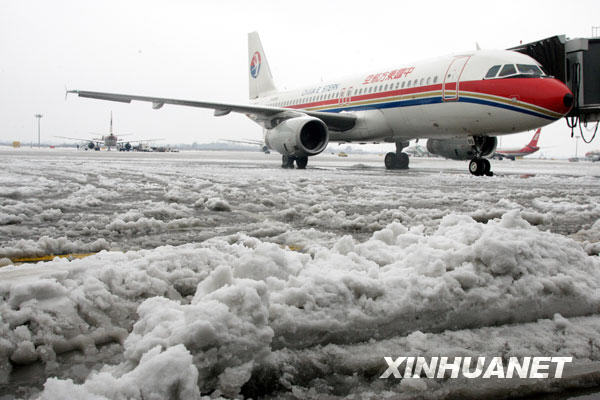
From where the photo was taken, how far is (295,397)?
1.16 metres

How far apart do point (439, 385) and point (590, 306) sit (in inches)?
34.8

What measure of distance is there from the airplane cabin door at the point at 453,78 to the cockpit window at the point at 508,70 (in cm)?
98

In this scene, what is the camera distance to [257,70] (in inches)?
857

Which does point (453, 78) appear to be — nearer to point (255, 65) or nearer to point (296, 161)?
point (296, 161)

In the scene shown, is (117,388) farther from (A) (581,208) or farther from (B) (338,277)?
(A) (581,208)

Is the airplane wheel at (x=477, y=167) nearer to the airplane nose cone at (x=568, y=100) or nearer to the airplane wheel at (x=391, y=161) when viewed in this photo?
the airplane nose cone at (x=568, y=100)

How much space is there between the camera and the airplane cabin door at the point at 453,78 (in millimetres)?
10953

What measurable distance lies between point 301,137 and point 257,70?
1067cm

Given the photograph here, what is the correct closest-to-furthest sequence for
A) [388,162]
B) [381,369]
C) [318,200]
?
1. [381,369]
2. [318,200]
3. [388,162]

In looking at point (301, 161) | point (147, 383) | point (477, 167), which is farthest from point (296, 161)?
point (147, 383)

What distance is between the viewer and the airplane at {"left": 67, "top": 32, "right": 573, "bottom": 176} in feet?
32.9

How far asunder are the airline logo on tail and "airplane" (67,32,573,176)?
596 cm

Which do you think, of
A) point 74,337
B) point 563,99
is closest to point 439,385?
point 74,337

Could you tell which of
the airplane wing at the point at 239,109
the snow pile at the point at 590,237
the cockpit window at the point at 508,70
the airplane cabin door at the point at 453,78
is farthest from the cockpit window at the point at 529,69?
the snow pile at the point at 590,237
